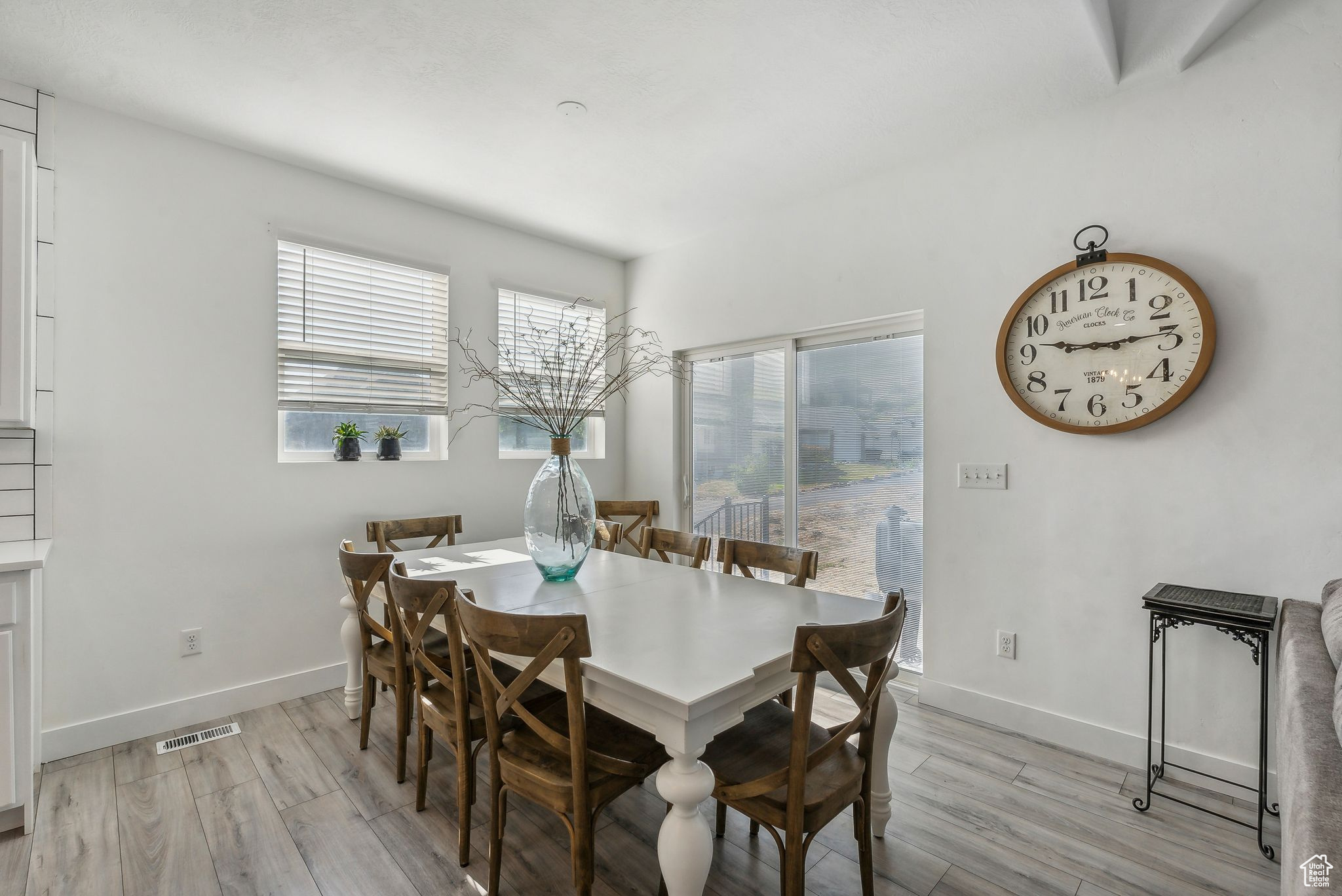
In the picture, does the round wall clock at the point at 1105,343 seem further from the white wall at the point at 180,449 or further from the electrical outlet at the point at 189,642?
the electrical outlet at the point at 189,642

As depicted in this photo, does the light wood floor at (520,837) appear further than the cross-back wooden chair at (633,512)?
No

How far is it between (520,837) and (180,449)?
2279 mm

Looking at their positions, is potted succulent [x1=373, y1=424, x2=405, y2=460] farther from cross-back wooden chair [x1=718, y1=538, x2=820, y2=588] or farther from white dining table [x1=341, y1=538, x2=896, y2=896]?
cross-back wooden chair [x1=718, y1=538, x2=820, y2=588]

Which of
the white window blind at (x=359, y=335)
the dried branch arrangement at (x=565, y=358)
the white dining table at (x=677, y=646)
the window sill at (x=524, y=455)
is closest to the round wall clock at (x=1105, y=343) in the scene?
the white dining table at (x=677, y=646)

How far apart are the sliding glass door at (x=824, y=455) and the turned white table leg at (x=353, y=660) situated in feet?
7.26

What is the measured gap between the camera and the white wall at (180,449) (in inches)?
97.4

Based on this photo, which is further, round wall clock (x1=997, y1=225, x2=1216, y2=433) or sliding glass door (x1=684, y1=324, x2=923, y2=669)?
sliding glass door (x1=684, y1=324, x2=923, y2=669)

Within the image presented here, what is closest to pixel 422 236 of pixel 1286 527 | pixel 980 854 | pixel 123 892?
pixel 123 892

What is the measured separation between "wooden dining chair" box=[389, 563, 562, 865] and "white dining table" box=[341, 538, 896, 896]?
0.76 ft

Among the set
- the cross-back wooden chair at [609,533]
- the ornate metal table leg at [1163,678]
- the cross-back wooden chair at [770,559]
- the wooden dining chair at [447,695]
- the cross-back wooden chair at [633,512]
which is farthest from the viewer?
the cross-back wooden chair at [633,512]

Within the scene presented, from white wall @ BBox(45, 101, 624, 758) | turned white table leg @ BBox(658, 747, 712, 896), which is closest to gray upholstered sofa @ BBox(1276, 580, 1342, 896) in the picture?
turned white table leg @ BBox(658, 747, 712, 896)

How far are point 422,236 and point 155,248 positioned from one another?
1228 millimetres

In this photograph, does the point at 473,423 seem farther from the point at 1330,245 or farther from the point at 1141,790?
the point at 1330,245

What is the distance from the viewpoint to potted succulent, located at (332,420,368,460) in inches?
123
